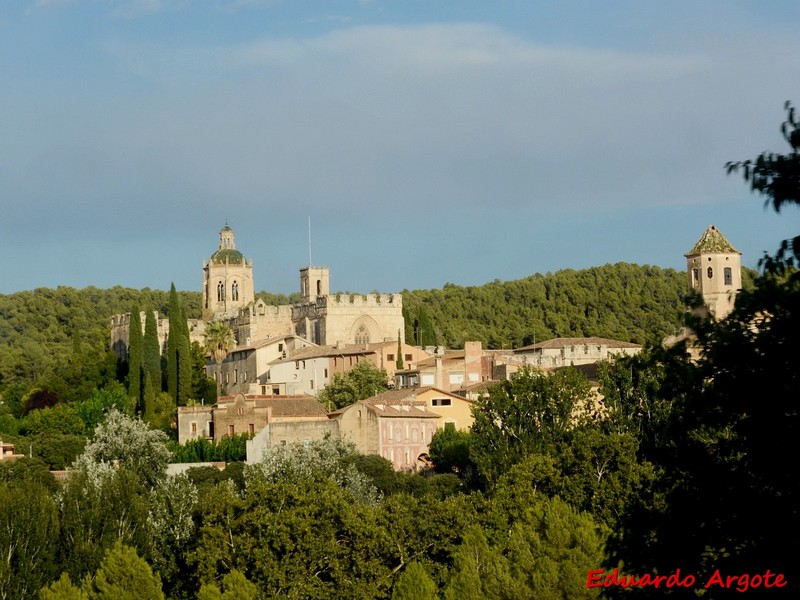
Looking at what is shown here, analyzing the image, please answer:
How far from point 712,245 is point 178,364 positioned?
94.5 feet

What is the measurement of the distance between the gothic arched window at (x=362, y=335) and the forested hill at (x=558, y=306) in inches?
442

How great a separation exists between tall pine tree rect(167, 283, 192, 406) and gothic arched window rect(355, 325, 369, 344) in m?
10.1

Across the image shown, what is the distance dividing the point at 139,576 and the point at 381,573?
604 cm

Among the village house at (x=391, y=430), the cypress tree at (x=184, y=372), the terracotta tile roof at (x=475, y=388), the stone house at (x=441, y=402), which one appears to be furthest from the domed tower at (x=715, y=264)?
the cypress tree at (x=184, y=372)

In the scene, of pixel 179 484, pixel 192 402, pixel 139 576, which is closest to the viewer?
pixel 139 576

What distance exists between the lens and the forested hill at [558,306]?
109m

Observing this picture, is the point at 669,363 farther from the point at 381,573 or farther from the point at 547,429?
the point at 547,429

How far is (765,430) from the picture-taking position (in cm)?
1496

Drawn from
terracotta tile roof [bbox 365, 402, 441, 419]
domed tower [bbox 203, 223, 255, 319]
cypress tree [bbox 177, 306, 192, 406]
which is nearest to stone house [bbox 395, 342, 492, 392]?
terracotta tile roof [bbox 365, 402, 441, 419]

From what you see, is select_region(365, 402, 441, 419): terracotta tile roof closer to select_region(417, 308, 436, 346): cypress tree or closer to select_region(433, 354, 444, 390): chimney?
select_region(433, 354, 444, 390): chimney

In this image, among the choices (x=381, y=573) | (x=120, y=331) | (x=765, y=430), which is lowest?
(x=381, y=573)

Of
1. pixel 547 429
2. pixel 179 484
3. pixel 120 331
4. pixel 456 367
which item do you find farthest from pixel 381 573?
pixel 120 331

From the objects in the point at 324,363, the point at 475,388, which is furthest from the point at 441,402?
the point at 324,363

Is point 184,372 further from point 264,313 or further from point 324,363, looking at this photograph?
point 264,313
